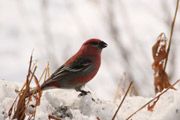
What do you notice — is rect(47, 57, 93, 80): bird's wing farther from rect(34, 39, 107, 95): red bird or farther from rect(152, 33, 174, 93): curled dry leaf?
rect(152, 33, 174, 93): curled dry leaf

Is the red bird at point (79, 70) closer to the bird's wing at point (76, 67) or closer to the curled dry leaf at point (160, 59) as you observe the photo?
the bird's wing at point (76, 67)

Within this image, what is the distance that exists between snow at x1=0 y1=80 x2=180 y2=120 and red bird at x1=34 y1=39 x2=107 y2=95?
40cm

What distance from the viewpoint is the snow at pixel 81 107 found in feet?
7.61

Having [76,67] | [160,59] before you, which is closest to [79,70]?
[76,67]

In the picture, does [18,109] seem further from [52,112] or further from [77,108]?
[77,108]

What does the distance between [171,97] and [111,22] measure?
497 centimetres

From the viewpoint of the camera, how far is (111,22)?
746cm

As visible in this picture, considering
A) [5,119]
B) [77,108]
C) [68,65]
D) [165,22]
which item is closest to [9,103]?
[5,119]

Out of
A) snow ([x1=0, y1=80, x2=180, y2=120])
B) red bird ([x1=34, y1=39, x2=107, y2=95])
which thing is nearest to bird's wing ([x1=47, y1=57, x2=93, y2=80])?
red bird ([x1=34, y1=39, x2=107, y2=95])

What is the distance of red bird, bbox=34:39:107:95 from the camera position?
3.26m

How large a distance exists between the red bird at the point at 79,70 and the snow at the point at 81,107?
0.40 meters

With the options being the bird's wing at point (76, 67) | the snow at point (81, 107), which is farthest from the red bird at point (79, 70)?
the snow at point (81, 107)

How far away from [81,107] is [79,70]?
887mm

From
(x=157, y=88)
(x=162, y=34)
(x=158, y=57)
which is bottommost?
(x=157, y=88)
